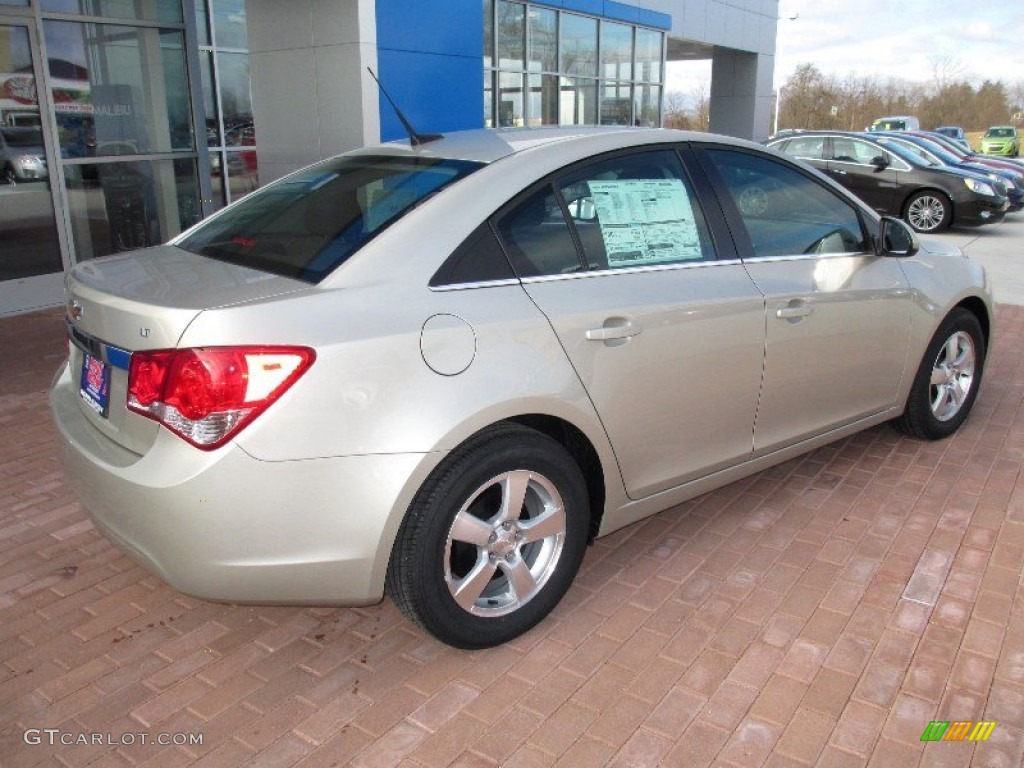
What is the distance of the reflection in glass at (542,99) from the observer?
Answer: 1638cm

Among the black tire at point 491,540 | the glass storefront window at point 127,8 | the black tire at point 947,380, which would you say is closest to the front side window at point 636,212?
the black tire at point 491,540

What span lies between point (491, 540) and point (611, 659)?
57cm

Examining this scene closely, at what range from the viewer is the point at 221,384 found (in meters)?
2.31

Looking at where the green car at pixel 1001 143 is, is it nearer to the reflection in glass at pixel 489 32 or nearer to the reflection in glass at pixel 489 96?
the reflection in glass at pixel 489 96

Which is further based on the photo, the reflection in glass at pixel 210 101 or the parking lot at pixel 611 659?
the reflection in glass at pixel 210 101

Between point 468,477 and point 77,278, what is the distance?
1515 mm

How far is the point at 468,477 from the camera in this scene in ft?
8.57

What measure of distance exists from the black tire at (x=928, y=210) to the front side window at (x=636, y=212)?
505 inches

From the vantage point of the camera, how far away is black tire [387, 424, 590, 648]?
8.50 ft

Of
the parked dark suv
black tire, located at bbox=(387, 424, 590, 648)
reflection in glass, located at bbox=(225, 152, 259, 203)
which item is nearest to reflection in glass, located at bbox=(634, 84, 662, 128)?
the parked dark suv

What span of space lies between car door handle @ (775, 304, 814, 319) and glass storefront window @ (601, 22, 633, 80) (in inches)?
626

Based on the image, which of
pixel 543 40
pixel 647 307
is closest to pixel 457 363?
pixel 647 307

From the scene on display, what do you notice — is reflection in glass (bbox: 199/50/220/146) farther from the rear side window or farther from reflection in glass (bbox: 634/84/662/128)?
the rear side window

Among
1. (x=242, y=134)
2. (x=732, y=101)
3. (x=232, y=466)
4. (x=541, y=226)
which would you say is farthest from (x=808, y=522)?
(x=732, y=101)
